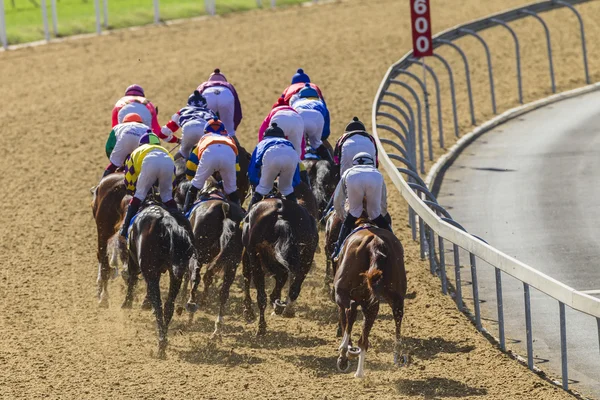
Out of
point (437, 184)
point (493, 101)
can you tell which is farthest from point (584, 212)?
point (493, 101)

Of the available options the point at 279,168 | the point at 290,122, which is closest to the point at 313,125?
the point at 290,122

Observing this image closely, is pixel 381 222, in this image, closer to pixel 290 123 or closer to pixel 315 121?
pixel 290 123

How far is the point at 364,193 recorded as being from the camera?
33.0ft

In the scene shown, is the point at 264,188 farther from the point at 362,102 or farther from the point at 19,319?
the point at 362,102

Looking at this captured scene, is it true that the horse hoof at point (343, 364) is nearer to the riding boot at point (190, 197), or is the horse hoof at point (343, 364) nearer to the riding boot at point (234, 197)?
the riding boot at point (234, 197)

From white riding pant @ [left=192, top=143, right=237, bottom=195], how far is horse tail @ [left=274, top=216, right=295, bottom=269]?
109cm

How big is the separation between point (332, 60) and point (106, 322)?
43.9 feet

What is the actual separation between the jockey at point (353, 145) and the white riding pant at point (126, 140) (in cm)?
202

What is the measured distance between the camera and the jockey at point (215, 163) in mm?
11461

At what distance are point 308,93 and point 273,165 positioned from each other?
8.86ft

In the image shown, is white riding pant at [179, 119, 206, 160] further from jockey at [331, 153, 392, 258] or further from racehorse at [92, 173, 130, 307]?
jockey at [331, 153, 392, 258]

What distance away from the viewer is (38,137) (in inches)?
748

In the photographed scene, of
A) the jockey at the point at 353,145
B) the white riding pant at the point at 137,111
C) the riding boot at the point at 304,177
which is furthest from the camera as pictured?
the white riding pant at the point at 137,111

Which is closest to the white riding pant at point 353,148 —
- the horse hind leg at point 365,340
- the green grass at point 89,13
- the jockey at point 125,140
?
the jockey at point 125,140
